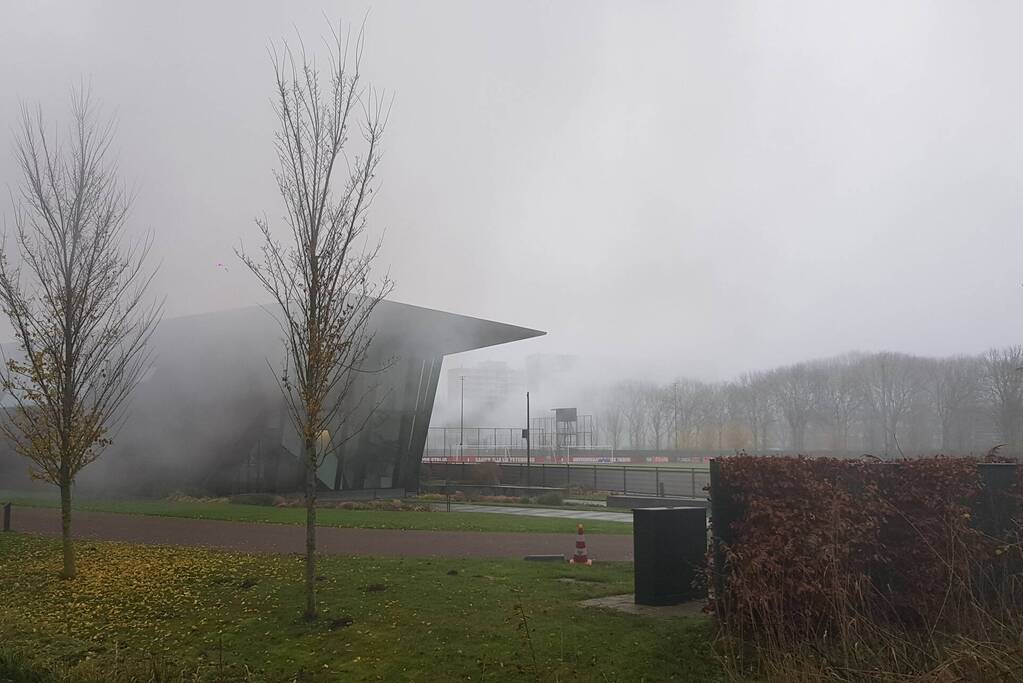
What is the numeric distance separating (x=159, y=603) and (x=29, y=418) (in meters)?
3.94

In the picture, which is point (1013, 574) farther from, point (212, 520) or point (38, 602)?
point (212, 520)

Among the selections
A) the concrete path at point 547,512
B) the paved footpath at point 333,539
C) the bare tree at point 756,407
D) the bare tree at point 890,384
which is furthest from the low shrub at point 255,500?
the bare tree at point 756,407

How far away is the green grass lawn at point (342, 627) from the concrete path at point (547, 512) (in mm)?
10571

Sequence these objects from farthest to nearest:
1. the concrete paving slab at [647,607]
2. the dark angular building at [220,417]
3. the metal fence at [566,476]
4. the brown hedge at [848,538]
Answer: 1. the metal fence at [566,476]
2. the dark angular building at [220,417]
3. the concrete paving slab at [647,607]
4. the brown hedge at [848,538]

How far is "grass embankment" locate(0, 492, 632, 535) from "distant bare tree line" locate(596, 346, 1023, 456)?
7.79 metres

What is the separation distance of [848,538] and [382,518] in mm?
14952

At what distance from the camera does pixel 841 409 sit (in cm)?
5084

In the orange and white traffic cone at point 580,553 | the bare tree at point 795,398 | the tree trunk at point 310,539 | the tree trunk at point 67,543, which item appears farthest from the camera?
the bare tree at point 795,398

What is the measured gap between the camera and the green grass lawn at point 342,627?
236 inches

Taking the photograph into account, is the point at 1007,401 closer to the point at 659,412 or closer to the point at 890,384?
the point at 890,384

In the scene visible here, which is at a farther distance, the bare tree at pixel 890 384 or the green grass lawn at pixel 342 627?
the bare tree at pixel 890 384

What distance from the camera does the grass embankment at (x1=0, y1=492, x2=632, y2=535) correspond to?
57.1 feet

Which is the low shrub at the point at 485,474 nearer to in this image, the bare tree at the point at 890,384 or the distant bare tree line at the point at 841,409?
the distant bare tree line at the point at 841,409


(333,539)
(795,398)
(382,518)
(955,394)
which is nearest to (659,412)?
(795,398)
